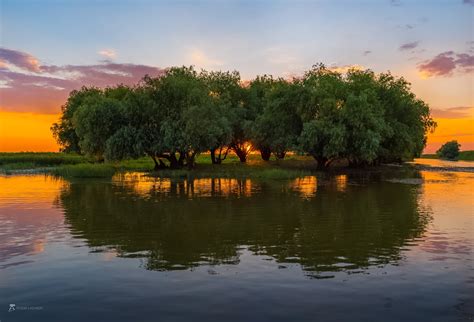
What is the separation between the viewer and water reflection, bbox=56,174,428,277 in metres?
16.9

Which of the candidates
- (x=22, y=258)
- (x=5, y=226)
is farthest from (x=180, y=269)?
(x=5, y=226)

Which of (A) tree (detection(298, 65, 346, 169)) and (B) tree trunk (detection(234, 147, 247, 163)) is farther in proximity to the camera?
(B) tree trunk (detection(234, 147, 247, 163))

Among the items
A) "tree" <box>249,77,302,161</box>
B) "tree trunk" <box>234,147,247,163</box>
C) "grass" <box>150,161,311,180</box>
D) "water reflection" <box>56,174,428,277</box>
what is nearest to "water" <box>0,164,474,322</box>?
"water reflection" <box>56,174,428,277</box>

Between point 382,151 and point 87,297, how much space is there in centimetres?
7499

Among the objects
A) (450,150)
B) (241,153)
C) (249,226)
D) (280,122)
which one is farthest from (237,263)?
(450,150)

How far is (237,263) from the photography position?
15695 mm

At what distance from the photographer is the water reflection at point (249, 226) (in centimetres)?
1692

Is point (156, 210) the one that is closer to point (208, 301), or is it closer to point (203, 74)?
point (208, 301)

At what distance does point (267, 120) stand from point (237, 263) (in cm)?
6343

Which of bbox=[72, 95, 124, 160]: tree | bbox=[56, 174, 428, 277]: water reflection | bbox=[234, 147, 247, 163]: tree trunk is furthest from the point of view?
bbox=[234, 147, 247, 163]: tree trunk

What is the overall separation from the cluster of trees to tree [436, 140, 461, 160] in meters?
104

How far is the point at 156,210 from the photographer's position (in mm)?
29734

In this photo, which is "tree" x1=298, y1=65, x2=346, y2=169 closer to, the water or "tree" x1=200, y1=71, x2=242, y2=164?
"tree" x1=200, y1=71, x2=242, y2=164

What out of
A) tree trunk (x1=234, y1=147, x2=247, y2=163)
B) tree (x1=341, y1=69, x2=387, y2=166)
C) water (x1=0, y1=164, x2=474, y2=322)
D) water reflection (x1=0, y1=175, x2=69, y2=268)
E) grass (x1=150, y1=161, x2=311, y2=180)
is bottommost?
water (x1=0, y1=164, x2=474, y2=322)
